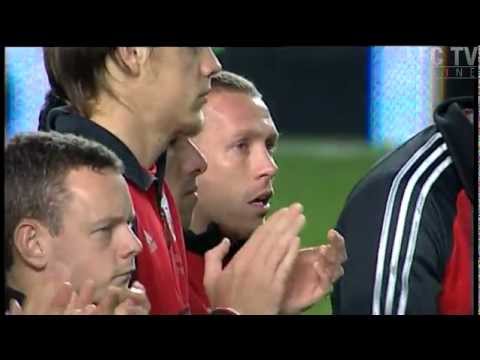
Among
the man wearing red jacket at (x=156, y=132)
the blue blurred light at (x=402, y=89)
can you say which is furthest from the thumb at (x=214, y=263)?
the blue blurred light at (x=402, y=89)

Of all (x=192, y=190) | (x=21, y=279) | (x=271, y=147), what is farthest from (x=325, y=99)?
(x=21, y=279)

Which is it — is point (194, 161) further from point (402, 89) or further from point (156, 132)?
point (402, 89)

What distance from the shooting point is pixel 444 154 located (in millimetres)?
4051

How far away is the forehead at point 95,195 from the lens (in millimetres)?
3928

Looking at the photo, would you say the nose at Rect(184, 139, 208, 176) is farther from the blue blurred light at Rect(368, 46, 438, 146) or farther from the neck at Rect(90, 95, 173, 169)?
the blue blurred light at Rect(368, 46, 438, 146)

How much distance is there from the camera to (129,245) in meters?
3.92

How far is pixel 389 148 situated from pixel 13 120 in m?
1.09

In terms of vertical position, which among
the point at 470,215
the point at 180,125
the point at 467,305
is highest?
the point at 180,125

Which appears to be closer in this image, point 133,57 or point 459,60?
point 133,57

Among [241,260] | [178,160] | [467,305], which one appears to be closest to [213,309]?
[241,260]

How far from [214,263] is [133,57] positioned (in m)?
0.63

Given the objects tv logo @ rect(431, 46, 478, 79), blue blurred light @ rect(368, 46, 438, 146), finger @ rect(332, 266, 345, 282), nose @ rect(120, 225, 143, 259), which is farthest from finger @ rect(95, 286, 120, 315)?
tv logo @ rect(431, 46, 478, 79)

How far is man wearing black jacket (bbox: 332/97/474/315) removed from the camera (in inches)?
157

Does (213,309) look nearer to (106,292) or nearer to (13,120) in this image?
Result: (106,292)
